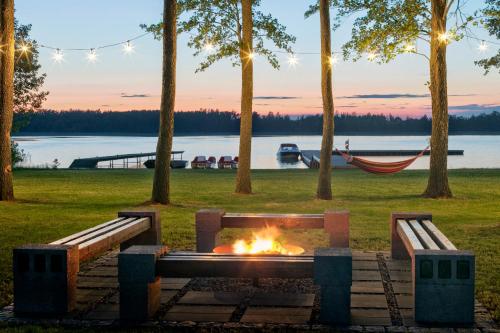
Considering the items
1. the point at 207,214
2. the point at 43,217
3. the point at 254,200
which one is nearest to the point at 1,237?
the point at 43,217

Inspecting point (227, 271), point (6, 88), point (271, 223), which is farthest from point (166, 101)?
point (227, 271)

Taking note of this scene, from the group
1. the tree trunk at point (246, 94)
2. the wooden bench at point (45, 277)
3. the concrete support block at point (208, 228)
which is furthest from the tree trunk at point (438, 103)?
the wooden bench at point (45, 277)

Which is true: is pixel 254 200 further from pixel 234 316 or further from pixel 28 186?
pixel 234 316

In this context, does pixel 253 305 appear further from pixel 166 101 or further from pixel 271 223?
pixel 166 101

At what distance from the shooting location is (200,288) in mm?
6051

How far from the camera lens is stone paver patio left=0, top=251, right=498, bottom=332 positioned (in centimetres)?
485

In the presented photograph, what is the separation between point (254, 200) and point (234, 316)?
31.2 feet

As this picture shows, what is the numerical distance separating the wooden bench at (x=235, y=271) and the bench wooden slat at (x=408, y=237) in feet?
2.24

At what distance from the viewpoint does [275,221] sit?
289 inches

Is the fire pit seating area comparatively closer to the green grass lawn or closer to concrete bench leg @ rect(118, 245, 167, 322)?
concrete bench leg @ rect(118, 245, 167, 322)

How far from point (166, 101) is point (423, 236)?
8198mm

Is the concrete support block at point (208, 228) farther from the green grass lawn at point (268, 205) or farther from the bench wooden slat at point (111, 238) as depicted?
the green grass lawn at point (268, 205)

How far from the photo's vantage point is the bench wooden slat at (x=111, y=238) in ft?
17.8

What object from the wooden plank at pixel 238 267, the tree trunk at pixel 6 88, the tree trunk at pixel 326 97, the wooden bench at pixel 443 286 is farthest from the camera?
the tree trunk at pixel 326 97
